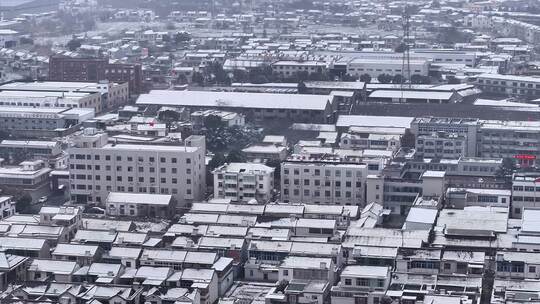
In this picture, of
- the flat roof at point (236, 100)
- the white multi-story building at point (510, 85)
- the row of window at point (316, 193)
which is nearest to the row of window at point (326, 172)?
the row of window at point (316, 193)

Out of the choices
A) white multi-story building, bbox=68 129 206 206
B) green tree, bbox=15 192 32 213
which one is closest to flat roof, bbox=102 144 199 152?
white multi-story building, bbox=68 129 206 206

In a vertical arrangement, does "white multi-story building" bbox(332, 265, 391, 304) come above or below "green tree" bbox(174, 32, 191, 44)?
below

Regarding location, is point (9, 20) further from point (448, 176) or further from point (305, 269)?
point (305, 269)

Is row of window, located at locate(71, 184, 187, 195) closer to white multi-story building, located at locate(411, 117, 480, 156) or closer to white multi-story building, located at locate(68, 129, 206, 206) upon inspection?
white multi-story building, located at locate(68, 129, 206, 206)

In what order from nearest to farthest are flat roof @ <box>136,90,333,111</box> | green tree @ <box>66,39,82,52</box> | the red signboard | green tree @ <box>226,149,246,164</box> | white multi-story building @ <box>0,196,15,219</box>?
white multi-story building @ <box>0,196,15,219</box>, green tree @ <box>226,149,246,164</box>, the red signboard, flat roof @ <box>136,90,333,111</box>, green tree @ <box>66,39,82,52</box>

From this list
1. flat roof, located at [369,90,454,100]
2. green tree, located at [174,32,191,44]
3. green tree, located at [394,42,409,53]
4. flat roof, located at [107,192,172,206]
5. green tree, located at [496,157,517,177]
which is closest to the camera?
flat roof, located at [107,192,172,206]

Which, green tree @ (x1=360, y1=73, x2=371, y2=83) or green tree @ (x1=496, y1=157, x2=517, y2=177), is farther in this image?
green tree @ (x1=360, y1=73, x2=371, y2=83)
